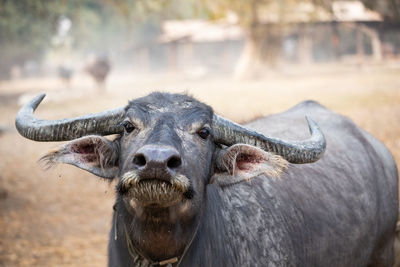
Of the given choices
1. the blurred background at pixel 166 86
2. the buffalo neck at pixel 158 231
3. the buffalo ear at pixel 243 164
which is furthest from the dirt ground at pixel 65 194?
the buffalo ear at pixel 243 164

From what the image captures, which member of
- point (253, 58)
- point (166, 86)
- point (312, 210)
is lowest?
point (166, 86)

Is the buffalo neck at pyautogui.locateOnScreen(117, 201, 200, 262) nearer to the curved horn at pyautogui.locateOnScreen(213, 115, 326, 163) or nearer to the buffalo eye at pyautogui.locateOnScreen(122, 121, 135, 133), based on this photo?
the buffalo eye at pyautogui.locateOnScreen(122, 121, 135, 133)

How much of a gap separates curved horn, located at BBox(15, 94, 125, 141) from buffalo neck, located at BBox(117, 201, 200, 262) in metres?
0.54

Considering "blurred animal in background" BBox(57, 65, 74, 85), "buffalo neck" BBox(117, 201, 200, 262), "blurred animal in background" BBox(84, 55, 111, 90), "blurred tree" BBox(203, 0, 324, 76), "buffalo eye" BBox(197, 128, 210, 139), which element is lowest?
"blurred animal in background" BBox(57, 65, 74, 85)

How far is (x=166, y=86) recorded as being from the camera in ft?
98.9

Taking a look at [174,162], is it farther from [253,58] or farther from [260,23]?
[253,58]

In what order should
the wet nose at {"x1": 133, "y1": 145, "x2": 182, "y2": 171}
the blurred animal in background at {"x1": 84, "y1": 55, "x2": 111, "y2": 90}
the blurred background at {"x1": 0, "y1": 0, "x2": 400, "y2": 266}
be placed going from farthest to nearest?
1. the blurred animal in background at {"x1": 84, "y1": 55, "x2": 111, "y2": 90}
2. the blurred background at {"x1": 0, "y1": 0, "x2": 400, "y2": 266}
3. the wet nose at {"x1": 133, "y1": 145, "x2": 182, "y2": 171}

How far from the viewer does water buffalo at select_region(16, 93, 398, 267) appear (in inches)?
98.0

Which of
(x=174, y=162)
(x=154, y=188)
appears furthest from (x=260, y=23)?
(x=154, y=188)

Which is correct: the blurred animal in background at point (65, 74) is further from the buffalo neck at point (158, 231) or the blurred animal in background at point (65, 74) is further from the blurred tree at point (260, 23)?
the buffalo neck at point (158, 231)

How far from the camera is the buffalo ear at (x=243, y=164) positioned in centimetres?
277

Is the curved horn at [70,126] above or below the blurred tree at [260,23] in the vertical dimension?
above

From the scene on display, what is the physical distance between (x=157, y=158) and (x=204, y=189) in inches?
26.2

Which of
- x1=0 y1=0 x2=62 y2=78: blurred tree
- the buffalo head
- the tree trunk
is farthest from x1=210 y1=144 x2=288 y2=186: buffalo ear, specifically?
x1=0 y1=0 x2=62 y2=78: blurred tree
